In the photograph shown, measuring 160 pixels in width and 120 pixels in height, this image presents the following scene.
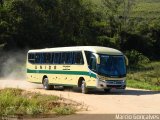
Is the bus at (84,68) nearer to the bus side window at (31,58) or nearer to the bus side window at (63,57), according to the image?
the bus side window at (63,57)

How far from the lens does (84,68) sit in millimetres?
30047

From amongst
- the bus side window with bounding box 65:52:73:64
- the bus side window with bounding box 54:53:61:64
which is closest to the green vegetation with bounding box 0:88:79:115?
the bus side window with bounding box 65:52:73:64

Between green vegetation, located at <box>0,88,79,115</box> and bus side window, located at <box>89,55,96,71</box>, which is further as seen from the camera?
bus side window, located at <box>89,55,96,71</box>

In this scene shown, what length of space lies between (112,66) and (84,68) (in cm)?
187

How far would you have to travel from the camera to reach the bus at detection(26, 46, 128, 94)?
29.0 m

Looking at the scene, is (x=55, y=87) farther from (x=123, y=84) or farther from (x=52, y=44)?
(x=52, y=44)

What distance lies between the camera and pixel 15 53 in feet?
220

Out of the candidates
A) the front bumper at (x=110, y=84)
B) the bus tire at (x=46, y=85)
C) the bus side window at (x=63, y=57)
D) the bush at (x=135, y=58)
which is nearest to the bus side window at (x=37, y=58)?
the bus tire at (x=46, y=85)

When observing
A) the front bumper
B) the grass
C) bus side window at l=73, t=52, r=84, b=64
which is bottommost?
the grass

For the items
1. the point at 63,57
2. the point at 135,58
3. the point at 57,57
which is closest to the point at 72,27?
the point at 135,58

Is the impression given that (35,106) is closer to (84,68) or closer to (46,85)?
(84,68)

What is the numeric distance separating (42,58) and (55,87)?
2765mm

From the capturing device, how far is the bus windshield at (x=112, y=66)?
29.1m

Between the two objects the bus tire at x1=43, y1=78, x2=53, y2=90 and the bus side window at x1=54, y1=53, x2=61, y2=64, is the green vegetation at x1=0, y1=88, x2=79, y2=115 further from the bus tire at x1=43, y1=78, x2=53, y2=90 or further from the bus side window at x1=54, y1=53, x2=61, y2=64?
the bus tire at x1=43, y1=78, x2=53, y2=90
